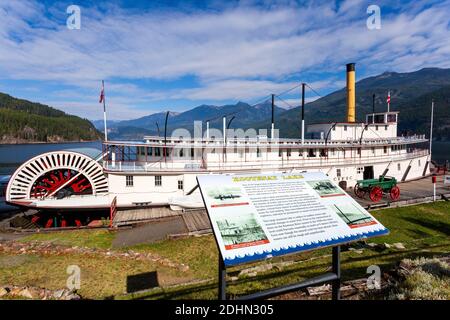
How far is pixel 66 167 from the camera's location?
25.5 metres

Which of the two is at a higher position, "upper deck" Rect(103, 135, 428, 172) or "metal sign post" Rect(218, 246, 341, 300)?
"upper deck" Rect(103, 135, 428, 172)

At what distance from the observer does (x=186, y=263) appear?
1272cm

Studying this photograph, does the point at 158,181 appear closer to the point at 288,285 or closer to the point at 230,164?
the point at 230,164

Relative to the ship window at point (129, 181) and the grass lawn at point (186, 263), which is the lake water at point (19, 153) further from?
the grass lawn at point (186, 263)

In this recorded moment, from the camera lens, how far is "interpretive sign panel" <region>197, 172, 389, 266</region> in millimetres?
4914

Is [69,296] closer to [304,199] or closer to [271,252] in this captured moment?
[271,252]

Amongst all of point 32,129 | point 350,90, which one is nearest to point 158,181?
point 350,90

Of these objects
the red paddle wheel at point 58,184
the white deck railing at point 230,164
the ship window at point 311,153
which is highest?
the ship window at point 311,153

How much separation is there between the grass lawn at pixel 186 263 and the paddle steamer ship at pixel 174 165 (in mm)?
5975

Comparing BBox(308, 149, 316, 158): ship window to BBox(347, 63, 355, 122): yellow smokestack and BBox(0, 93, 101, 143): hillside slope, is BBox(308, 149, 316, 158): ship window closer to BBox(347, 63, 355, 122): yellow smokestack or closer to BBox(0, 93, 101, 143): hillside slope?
BBox(347, 63, 355, 122): yellow smokestack

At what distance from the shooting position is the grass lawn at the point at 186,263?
926 centimetres

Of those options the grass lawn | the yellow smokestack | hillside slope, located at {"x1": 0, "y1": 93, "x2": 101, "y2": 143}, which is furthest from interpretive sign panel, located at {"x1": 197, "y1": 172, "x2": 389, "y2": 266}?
hillside slope, located at {"x1": 0, "y1": 93, "x2": 101, "y2": 143}

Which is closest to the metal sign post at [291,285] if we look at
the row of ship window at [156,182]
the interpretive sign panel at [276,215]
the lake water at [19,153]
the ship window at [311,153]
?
the interpretive sign panel at [276,215]

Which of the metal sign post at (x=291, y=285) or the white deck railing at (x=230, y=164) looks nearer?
the metal sign post at (x=291, y=285)
